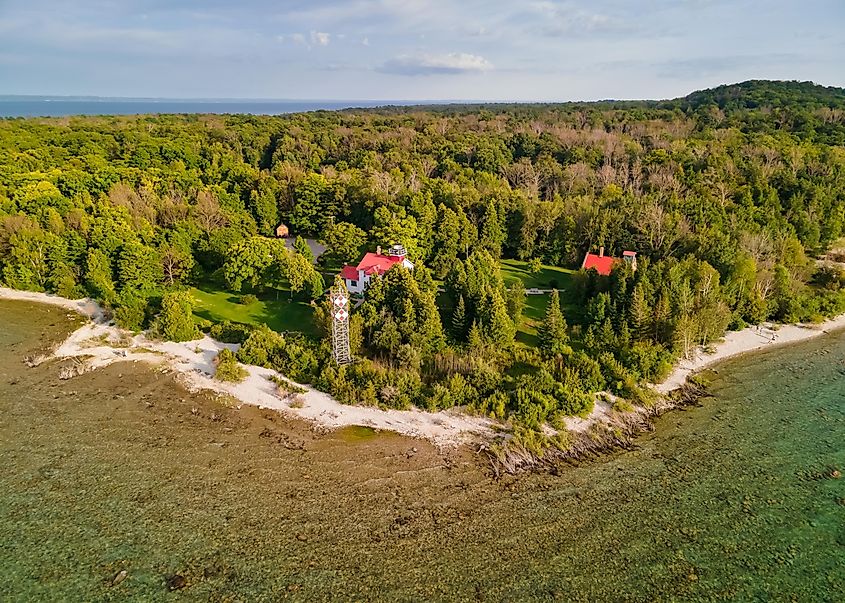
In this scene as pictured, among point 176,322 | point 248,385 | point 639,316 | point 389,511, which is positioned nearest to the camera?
point 389,511

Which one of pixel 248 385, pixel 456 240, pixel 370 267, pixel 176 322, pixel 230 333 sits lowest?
pixel 248 385

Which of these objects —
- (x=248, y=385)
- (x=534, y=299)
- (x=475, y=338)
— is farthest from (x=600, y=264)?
(x=248, y=385)

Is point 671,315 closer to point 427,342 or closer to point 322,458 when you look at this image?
point 427,342

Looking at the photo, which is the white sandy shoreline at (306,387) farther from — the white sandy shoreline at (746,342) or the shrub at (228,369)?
the shrub at (228,369)

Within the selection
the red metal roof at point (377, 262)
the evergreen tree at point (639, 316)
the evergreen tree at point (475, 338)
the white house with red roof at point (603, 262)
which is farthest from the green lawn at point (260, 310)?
the white house with red roof at point (603, 262)

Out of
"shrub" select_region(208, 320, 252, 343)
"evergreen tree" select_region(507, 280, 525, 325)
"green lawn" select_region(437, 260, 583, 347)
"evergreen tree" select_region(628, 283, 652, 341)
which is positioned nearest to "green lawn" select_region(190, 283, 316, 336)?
"shrub" select_region(208, 320, 252, 343)

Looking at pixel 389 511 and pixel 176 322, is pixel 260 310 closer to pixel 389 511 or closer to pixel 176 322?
pixel 176 322

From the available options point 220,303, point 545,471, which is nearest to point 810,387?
point 545,471
